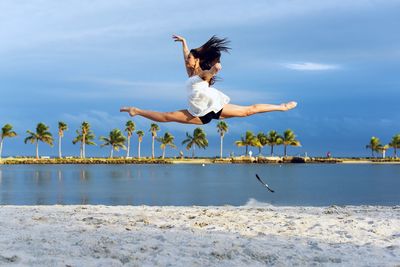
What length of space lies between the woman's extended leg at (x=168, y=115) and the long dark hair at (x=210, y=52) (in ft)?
2.81

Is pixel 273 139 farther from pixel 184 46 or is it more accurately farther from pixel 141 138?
pixel 184 46

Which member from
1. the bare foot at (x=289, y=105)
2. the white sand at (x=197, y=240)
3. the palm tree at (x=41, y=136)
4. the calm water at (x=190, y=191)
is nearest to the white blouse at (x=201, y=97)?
the bare foot at (x=289, y=105)

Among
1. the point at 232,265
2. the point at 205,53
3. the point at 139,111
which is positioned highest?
the point at 205,53

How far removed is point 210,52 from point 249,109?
1159 mm

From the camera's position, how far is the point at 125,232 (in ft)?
41.4

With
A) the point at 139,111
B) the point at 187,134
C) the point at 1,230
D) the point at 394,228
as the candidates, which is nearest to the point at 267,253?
the point at 139,111

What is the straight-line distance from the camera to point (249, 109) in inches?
384

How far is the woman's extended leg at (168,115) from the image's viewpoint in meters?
9.60

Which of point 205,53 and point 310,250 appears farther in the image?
point 310,250

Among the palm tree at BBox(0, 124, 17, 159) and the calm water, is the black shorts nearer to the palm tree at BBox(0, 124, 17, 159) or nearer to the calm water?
the calm water

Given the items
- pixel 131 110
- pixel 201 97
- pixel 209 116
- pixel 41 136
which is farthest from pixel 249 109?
pixel 41 136

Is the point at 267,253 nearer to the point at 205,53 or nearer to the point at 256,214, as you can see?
the point at 205,53

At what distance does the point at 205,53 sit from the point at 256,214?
26.1 ft

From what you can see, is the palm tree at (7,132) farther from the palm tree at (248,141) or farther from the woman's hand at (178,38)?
the woman's hand at (178,38)
